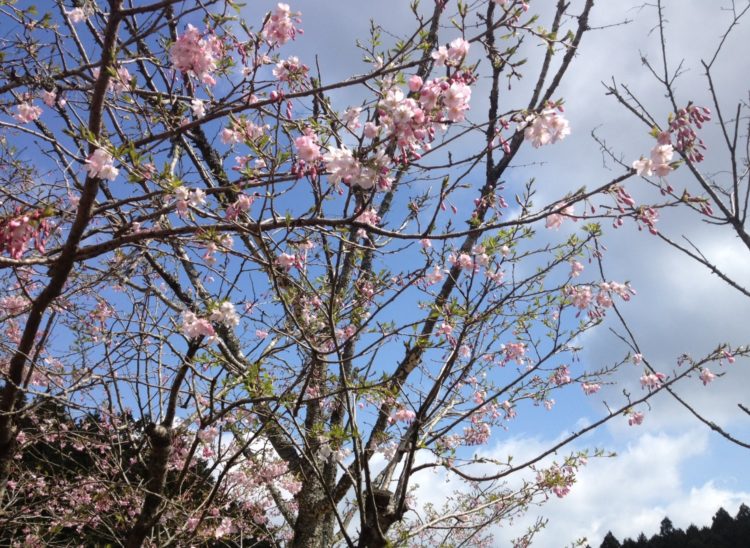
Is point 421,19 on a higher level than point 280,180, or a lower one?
higher

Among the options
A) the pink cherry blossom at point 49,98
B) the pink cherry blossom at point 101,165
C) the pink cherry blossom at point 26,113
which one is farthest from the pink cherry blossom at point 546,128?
the pink cherry blossom at point 26,113

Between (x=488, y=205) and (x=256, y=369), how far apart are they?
191 cm

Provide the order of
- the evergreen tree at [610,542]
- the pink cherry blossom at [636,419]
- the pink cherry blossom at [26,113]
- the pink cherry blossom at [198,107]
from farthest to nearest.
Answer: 1. the evergreen tree at [610,542]
2. the pink cherry blossom at [636,419]
3. the pink cherry blossom at [26,113]
4. the pink cherry blossom at [198,107]

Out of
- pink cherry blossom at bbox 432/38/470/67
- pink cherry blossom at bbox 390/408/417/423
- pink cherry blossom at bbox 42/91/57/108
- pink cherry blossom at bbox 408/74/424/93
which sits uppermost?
pink cherry blossom at bbox 42/91/57/108

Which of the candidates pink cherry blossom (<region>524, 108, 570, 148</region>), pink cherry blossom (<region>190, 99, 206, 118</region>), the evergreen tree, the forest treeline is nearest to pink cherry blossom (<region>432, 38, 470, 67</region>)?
pink cherry blossom (<region>524, 108, 570, 148</region>)

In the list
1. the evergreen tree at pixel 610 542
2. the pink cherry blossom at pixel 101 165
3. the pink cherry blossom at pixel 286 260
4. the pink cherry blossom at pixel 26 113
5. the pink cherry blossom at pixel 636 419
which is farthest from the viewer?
the evergreen tree at pixel 610 542

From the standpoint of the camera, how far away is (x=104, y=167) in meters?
Answer: 2.49

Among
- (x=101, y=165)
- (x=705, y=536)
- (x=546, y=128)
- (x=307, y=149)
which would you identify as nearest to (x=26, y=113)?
(x=101, y=165)

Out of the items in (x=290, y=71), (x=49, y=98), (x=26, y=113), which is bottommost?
(x=290, y=71)

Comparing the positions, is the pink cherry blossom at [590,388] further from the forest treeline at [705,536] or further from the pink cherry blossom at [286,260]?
the forest treeline at [705,536]

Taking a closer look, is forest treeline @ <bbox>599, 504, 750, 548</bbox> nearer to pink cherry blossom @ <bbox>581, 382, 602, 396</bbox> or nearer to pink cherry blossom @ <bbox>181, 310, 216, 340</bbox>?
pink cherry blossom @ <bbox>581, 382, 602, 396</bbox>

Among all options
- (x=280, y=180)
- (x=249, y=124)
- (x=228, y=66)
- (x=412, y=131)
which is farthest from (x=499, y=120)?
(x=228, y=66)

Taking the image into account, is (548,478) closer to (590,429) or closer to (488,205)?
(590,429)

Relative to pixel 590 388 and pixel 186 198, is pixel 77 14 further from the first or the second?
pixel 590 388
